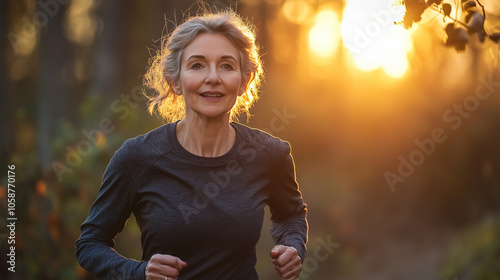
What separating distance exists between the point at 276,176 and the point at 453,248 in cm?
586

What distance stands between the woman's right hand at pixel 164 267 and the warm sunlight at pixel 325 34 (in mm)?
12935

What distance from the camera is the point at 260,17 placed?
12906mm

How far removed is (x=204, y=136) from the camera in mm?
2633

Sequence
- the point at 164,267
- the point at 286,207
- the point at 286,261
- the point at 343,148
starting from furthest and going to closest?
the point at 343,148 → the point at 286,207 → the point at 286,261 → the point at 164,267

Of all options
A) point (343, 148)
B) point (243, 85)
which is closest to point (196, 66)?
point (243, 85)

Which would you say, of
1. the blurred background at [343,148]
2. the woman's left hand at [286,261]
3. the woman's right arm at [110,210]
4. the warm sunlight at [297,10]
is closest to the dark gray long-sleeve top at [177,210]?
the woman's right arm at [110,210]

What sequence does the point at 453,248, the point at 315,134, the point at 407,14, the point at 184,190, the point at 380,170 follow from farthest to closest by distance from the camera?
the point at 315,134 < the point at 380,170 < the point at 453,248 < the point at 184,190 < the point at 407,14

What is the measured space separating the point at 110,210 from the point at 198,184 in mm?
431

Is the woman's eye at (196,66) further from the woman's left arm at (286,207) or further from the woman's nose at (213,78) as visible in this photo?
the woman's left arm at (286,207)

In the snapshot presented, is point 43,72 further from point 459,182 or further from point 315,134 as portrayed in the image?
point 459,182

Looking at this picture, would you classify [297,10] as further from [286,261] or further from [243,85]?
[286,261]

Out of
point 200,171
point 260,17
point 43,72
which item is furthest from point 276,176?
point 260,17

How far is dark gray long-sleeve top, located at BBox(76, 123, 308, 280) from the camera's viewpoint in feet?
7.88

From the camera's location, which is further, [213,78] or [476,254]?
[476,254]
